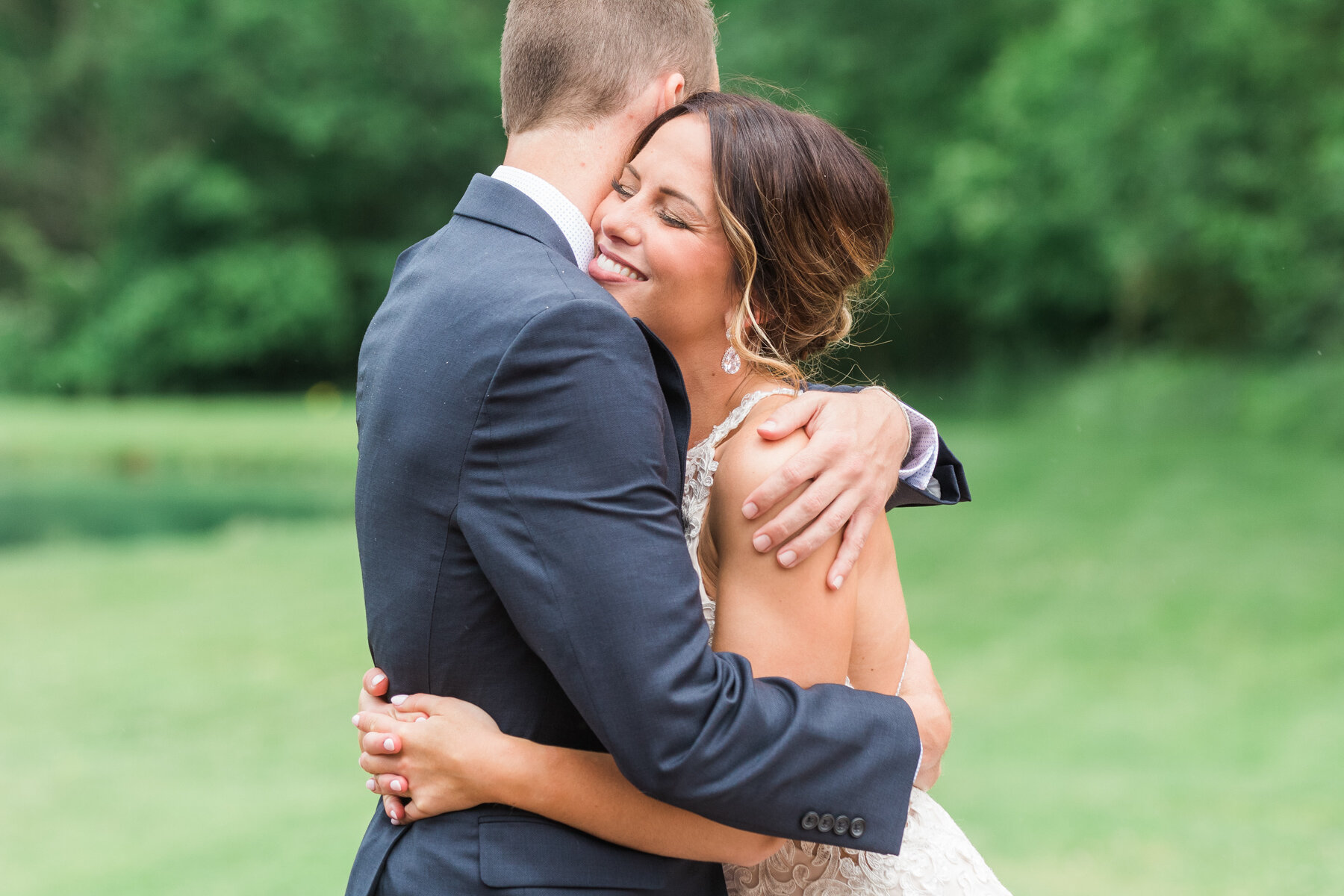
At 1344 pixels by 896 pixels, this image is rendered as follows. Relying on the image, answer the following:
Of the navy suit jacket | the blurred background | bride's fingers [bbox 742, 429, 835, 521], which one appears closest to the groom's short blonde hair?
the navy suit jacket

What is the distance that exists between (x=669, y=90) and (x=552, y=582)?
1.03 meters

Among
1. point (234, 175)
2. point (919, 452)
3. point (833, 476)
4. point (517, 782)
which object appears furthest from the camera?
point (234, 175)

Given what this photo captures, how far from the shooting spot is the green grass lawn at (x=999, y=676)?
24.0 feet

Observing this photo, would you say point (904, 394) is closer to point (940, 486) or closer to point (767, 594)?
point (940, 486)

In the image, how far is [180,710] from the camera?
10.8 m

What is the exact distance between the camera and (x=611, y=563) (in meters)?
1.66

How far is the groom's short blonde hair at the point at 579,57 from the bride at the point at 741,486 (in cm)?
10

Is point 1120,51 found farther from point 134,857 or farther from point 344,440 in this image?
point 134,857

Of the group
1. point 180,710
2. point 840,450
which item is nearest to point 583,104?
point 840,450

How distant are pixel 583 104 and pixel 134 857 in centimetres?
663

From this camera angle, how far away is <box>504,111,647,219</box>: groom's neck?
84.6 inches

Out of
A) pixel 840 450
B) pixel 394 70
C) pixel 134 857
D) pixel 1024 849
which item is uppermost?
pixel 394 70

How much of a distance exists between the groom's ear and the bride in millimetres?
45

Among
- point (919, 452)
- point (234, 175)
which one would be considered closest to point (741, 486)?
point (919, 452)
